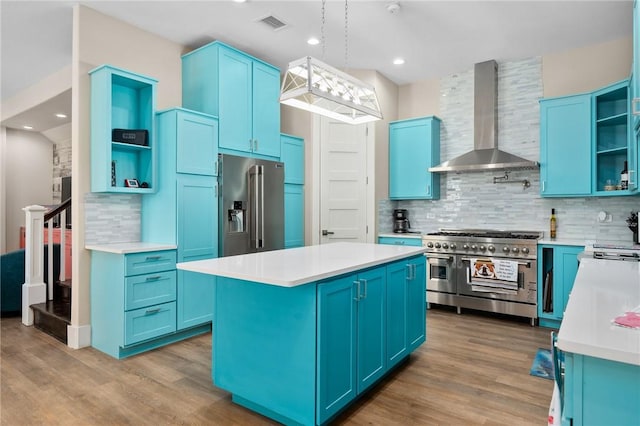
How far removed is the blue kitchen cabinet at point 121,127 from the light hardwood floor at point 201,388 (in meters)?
A: 1.51

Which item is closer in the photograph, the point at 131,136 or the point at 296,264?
the point at 296,264

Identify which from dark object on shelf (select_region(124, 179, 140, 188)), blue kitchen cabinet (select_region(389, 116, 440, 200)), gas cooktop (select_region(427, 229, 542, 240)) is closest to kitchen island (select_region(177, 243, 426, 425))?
dark object on shelf (select_region(124, 179, 140, 188))

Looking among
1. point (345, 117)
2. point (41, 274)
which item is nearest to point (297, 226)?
point (345, 117)

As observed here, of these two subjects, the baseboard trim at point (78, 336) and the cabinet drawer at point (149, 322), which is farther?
the baseboard trim at point (78, 336)

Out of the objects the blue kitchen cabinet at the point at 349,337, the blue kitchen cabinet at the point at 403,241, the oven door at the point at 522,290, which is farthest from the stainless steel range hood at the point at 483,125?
the blue kitchen cabinet at the point at 349,337

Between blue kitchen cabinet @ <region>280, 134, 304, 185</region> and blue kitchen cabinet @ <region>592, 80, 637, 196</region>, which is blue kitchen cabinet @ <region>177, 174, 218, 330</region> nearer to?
blue kitchen cabinet @ <region>280, 134, 304, 185</region>

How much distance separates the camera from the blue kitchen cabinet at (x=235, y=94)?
13.5ft

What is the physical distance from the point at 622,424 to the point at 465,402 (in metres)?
1.64

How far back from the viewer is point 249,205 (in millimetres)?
4355

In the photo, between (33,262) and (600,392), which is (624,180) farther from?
(33,262)

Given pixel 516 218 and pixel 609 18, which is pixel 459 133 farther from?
pixel 609 18

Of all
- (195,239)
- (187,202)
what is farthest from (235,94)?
(195,239)

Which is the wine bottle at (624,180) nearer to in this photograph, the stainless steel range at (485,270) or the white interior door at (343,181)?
the stainless steel range at (485,270)

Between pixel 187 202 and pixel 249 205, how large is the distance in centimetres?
77
